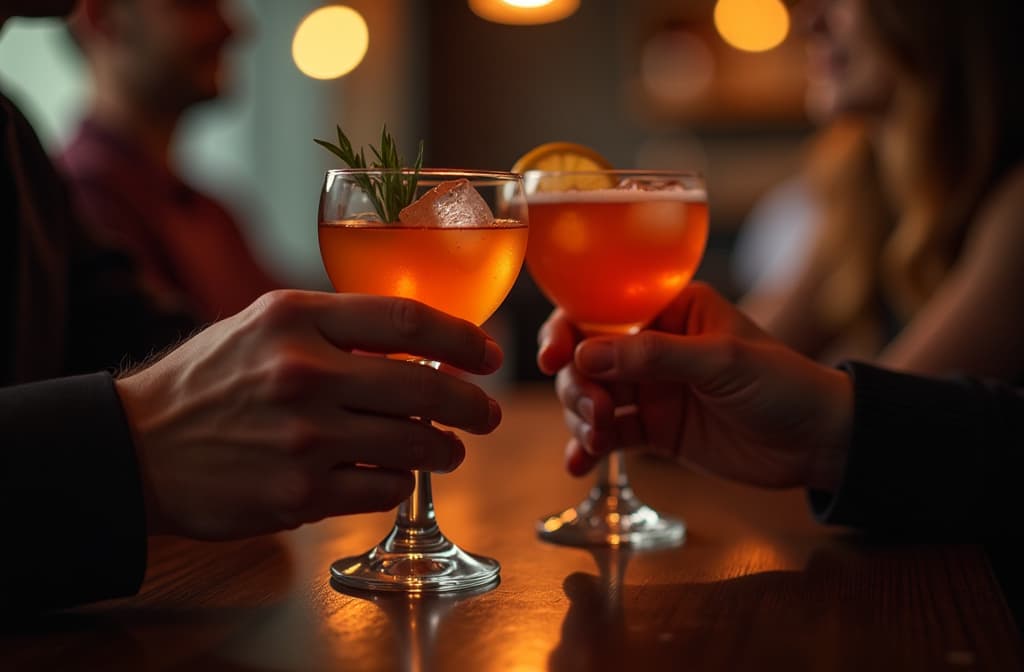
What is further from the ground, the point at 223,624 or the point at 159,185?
the point at 159,185

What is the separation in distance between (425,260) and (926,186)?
5.54 feet

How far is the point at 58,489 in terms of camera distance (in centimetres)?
85

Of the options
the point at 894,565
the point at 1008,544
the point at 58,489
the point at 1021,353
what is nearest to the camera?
the point at 58,489

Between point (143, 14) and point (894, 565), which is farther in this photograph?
point (143, 14)

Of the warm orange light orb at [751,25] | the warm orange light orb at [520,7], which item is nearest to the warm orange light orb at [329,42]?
the warm orange light orb at [751,25]

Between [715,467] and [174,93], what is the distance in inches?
118

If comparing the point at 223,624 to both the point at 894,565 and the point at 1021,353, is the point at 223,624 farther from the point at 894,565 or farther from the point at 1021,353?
the point at 1021,353

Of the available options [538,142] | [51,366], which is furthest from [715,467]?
[538,142]

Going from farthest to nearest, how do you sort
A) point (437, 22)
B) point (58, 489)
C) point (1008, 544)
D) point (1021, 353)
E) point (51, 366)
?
point (437, 22), point (1021, 353), point (51, 366), point (1008, 544), point (58, 489)

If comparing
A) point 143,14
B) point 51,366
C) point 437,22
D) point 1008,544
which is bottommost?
point 1008,544

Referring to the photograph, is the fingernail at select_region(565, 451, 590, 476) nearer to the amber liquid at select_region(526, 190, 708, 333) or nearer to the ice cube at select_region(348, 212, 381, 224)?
the amber liquid at select_region(526, 190, 708, 333)

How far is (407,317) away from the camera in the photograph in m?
0.89

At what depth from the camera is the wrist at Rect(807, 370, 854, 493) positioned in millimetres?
1213

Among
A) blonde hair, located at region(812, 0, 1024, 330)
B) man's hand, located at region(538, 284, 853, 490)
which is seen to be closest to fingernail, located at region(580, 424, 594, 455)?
man's hand, located at region(538, 284, 853, 490)
